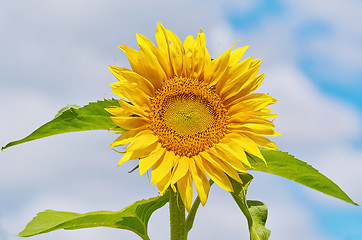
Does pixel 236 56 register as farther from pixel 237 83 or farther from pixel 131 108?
pixel 131 108

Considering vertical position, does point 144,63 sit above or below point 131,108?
above

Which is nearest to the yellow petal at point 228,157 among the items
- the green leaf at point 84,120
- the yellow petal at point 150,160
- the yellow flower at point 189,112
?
the yellow flower at point 189,112

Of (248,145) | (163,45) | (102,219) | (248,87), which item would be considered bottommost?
(102,219)

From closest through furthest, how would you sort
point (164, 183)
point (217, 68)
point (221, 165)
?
point (164, 183)
point (221, 165)
point (217, 68)

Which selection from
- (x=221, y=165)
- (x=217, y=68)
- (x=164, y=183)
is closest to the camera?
(x=164, y=183)

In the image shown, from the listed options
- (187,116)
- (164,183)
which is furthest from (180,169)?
(187,116)

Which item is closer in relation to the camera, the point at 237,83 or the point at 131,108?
the point at 131,108

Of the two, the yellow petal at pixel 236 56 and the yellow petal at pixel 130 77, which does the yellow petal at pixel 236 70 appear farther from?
the yellow petal at pixel 130 77
